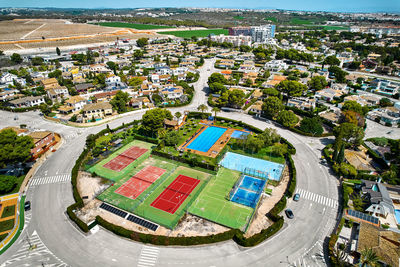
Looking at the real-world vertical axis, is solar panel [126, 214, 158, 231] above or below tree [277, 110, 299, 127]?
below

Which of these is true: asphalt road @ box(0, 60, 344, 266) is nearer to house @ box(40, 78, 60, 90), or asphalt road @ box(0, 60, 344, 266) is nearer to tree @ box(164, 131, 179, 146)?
tree @ box(164, 131, 179, 146)

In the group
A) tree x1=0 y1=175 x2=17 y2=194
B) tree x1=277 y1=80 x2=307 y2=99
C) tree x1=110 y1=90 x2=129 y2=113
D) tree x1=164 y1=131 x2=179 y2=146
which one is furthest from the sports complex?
tree x1=277 y1=80 x2=307 y2=99

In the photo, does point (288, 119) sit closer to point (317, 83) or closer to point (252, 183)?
point (252, 183)

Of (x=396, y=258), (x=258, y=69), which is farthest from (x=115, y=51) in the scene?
(x=396, y=258)

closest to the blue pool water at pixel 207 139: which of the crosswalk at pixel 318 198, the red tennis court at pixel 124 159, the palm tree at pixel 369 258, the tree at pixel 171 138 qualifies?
the tree at pixel 171 138

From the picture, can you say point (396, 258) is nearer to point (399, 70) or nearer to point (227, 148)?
point (227, 148)

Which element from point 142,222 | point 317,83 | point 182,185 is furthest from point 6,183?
point 317,83

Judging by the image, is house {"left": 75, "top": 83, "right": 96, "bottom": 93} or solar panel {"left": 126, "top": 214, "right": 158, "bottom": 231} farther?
house {"left": 75, "top": 83, "right": 96, "bottom": 93}
